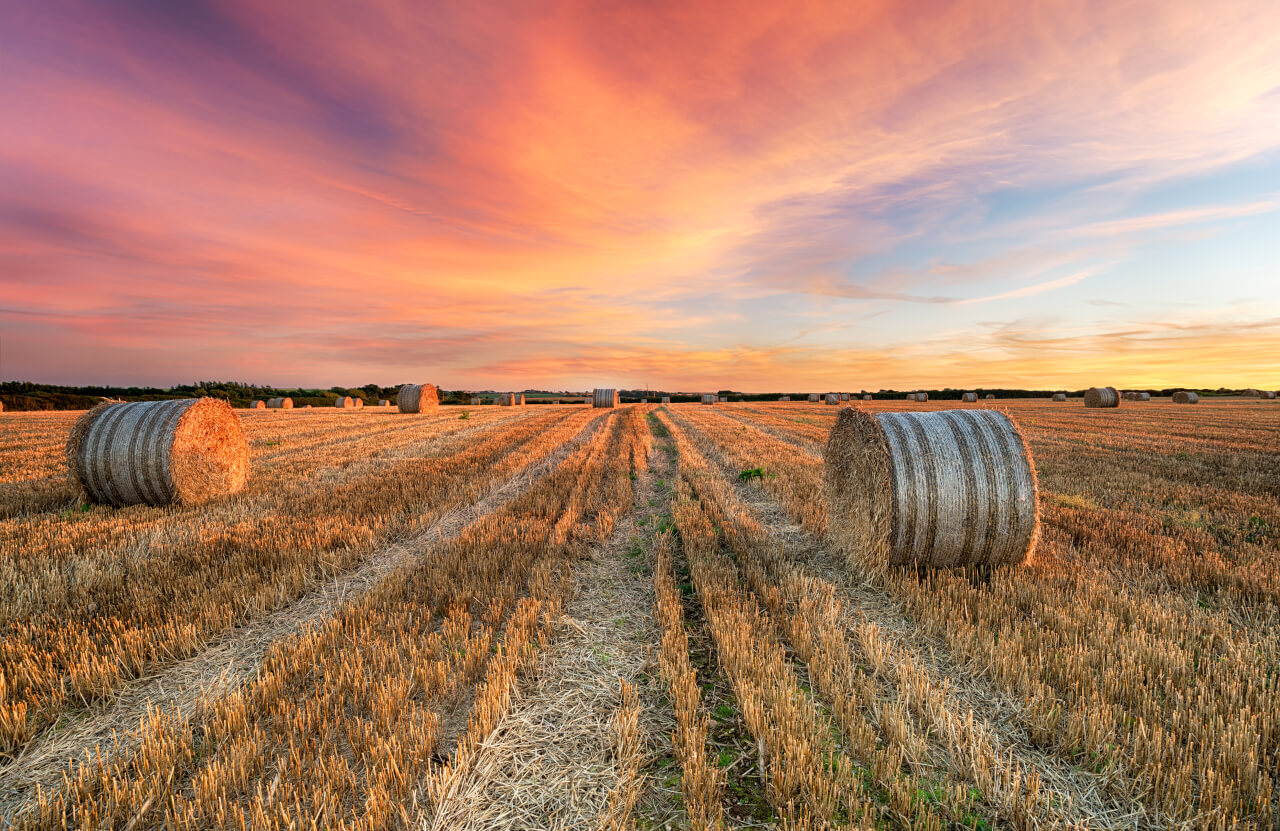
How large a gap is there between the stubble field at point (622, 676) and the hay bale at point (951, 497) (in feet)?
1.10

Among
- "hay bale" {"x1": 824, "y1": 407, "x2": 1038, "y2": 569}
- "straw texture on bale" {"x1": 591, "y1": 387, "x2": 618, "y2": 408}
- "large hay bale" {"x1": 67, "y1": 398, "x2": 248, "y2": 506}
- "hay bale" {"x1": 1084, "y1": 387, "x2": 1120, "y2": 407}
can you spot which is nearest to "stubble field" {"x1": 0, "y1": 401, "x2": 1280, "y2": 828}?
"hay bale" {"x1": 824, "y1": 407, "x2": 1038, "y2": 569}

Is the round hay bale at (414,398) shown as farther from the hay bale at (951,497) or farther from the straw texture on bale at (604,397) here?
the hay bale at (951,497)

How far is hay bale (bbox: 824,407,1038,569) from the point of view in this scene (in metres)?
5.93

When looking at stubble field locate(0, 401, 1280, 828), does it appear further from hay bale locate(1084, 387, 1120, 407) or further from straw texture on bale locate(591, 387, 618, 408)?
hay bale locate(1084, 387, 1120, 407)

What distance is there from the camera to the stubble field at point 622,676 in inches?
110

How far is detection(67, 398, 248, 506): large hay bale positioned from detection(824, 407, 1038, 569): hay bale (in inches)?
431

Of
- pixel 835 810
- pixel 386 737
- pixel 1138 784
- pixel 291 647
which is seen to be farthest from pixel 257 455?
pixel 1138 784

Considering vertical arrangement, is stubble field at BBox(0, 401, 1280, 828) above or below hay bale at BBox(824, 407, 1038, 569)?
below

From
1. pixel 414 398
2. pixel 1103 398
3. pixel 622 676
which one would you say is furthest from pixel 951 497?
pixel 1103 398

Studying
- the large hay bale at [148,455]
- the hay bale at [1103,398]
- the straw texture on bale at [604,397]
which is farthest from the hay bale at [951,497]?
the hay bale at [1103,398]

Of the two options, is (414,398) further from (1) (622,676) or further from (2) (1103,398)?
(2) (1103,398)

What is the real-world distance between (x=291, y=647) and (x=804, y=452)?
13.2 meters

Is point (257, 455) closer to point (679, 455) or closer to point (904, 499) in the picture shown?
point (679, 455)

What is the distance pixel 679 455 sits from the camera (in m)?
15.0
